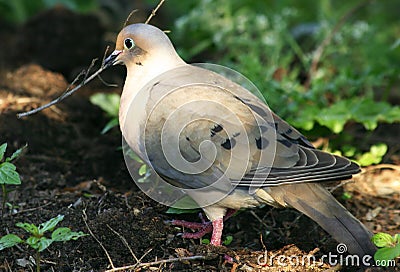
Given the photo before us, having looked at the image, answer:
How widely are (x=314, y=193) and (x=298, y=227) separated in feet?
1.80

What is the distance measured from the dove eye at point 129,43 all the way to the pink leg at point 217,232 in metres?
1.22

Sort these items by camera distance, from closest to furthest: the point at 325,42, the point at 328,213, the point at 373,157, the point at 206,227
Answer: the point at 328,213 → the point at 206,227 → the point at 373,157 → the point at 325,42

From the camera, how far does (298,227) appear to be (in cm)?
402

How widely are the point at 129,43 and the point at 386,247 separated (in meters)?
1.97

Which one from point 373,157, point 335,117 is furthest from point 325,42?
point 373,157

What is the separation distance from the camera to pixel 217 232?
370 centimetres

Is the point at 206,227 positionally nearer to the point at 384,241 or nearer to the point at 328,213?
the point at 328,213

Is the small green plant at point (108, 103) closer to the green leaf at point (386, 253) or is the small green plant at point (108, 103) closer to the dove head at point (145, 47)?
the dove head at point (145, 47)

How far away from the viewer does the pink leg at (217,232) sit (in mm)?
3674

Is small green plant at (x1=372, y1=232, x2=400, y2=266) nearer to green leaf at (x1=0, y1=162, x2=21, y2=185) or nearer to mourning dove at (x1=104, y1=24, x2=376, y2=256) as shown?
mourning dove at (x1=104, y1=24, x2=376, y2=256)

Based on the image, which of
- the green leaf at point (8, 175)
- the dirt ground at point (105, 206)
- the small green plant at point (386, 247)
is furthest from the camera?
the dirt ground at point (105, 206)

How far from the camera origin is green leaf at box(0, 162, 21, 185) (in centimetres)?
321

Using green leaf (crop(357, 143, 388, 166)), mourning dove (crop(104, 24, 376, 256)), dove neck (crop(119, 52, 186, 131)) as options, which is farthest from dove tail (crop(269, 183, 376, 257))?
green leaf (crop(357, 143, 388, 166))

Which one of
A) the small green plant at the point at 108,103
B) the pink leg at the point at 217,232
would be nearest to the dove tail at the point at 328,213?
the pink leg at the point at 217,232
